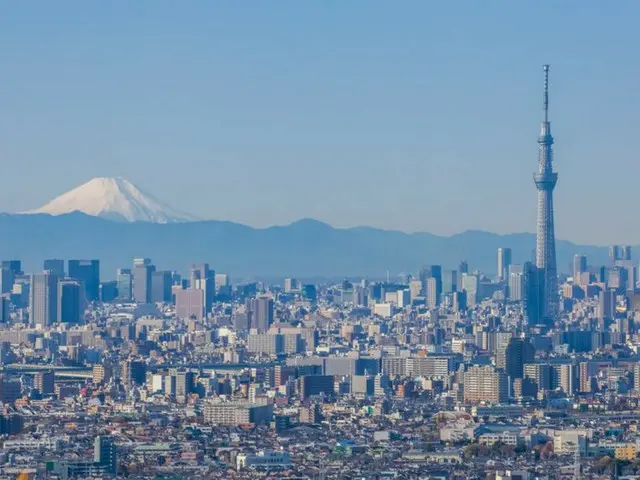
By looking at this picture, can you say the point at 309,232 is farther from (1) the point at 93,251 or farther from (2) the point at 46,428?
(2) the point at 46,428

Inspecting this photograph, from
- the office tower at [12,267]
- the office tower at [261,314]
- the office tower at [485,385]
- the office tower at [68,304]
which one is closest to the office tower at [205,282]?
the office tower at [12,267]

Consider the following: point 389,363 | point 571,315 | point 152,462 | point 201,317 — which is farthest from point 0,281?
point 152,462

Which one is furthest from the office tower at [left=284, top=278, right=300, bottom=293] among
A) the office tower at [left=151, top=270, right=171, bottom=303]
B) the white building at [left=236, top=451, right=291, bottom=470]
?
the white building at [left=236, top=451, right=291, bottom=470]

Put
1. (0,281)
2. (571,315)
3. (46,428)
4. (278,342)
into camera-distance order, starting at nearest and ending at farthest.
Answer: (46,428)
(278,342)
(571,315)
(0,281)

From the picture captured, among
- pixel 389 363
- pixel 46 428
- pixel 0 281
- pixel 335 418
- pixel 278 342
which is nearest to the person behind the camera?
pixel 46 428

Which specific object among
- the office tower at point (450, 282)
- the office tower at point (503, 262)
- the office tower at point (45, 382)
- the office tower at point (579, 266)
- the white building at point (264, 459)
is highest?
the office tower at point (503, 262)

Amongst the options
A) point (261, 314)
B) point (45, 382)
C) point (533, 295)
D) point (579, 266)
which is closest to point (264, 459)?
point (45, 382)

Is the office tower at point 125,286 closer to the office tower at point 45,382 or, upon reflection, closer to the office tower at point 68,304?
the office tower at point 68,304
